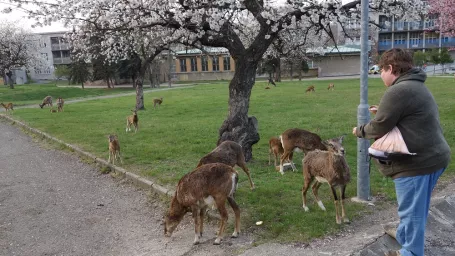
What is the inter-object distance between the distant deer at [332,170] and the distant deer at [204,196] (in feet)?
4.36

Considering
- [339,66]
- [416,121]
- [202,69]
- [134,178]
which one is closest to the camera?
[416,121]

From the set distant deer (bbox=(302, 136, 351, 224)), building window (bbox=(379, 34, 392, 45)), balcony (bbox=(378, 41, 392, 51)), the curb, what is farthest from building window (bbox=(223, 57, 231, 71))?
distant deer (bbox=(302, 136, 351, 224))

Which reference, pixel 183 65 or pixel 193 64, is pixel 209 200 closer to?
pixel 193 64

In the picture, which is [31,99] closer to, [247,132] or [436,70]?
[247,132]

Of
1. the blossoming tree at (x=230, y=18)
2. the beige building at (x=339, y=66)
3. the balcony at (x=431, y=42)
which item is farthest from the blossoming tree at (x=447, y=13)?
the balcony at (x=431, y=42)

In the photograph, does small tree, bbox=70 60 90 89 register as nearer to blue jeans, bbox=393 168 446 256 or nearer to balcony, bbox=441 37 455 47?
blue jeans, bbox=393 168 446 256

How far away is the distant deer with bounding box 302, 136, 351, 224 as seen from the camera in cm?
570

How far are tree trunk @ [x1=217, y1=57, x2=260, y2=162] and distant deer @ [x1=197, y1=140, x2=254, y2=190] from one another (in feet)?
5.49

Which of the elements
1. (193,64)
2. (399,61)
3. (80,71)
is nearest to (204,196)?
(399,61)

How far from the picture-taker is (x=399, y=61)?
3932 mm

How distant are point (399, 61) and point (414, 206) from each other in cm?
148

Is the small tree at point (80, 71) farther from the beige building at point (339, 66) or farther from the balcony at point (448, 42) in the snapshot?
the balcony at point (448, 42)

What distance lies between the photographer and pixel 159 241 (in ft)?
19.2

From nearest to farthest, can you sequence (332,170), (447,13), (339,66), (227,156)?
1. (332,170)
2. (227,156)
3. (447,13)
4. (339,66)
